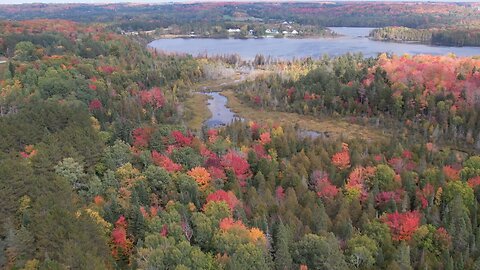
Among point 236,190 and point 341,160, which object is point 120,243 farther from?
point 341,160

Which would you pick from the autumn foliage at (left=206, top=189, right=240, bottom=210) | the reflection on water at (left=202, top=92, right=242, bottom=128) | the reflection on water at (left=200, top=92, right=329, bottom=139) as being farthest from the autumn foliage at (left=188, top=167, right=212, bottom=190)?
the reflection on water at (left=202, top=92, right=242, bottom=128)

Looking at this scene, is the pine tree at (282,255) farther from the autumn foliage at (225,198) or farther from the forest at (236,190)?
the autumn foliage at (225,198)

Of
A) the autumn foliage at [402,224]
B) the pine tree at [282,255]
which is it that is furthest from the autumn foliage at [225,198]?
the autumn foliage at [402,224]

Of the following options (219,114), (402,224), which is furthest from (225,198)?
(219,114)

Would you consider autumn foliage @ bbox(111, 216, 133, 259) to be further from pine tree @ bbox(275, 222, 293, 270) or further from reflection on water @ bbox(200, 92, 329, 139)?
reflection on water @ bbox(200, 92, 329, 139)

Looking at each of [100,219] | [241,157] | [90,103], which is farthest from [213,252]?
[90,103]

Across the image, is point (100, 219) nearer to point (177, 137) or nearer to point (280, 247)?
point (280, 247)
